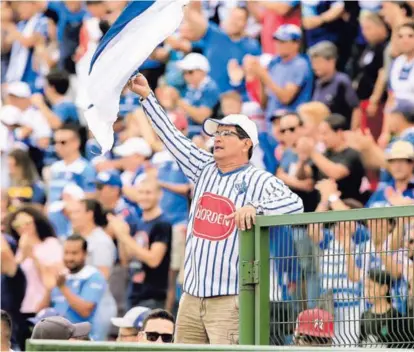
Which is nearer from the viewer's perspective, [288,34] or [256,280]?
[256,280]

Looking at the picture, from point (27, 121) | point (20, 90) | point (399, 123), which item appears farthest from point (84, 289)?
point (20, 90)

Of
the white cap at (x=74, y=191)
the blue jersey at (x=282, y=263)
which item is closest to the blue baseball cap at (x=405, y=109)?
the white cap at (x=74, y=191)

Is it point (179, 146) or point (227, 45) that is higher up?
point (227, 45)

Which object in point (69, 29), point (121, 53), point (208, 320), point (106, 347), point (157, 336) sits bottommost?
point (106, 347)

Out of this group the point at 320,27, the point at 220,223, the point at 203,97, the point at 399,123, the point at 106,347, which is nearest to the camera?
the point at 106,347

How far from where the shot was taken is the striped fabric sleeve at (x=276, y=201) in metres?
7.59

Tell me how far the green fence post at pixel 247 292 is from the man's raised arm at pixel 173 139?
0.94 metres

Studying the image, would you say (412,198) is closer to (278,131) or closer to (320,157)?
(320,157)

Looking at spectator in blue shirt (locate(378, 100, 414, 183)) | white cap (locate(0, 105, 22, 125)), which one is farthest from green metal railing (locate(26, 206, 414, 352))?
white cap (locate(0, 105, 22, 125))

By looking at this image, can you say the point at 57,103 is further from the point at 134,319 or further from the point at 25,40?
the point at 134,319

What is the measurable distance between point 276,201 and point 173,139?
96 cm

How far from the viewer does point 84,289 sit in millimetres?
12102

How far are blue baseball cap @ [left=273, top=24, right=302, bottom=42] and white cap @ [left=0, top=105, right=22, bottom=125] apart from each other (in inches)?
145

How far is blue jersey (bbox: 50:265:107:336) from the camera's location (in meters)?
12.0
